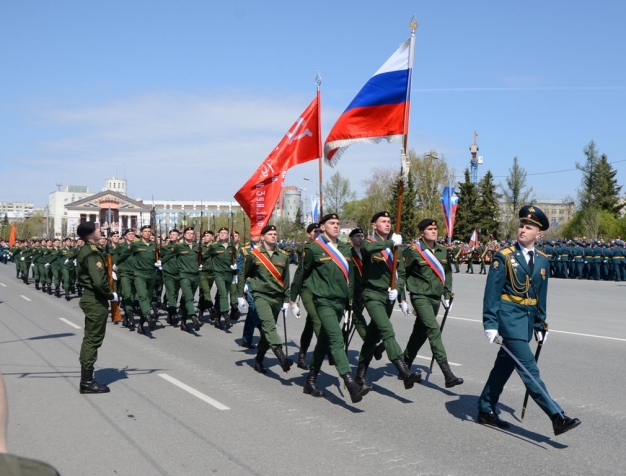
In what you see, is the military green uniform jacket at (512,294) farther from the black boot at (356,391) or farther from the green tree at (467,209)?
the green tree at (467,209)

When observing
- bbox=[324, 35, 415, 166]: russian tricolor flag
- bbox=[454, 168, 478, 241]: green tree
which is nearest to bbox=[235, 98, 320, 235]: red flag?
bbox=[324, 35, 415, 166]: russian tricolor flag

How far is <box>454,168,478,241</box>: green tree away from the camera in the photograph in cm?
6600

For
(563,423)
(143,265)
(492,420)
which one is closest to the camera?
(563,423)

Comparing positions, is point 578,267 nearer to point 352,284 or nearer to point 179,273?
point 179,273

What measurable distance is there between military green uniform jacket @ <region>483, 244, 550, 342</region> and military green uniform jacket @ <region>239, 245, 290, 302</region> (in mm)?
3784

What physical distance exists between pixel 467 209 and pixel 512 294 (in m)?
61.3

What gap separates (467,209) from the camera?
217 ft

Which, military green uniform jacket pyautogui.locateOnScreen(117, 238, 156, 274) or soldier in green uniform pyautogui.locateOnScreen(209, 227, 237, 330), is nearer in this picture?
military green uniform jacket pyautogui.locateOnScreen(117, 238, 156, 274)

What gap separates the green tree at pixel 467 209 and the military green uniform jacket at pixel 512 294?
60.5 meters

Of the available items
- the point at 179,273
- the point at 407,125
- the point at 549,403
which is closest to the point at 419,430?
the point at 549,403

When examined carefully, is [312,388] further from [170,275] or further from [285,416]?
[170,275]

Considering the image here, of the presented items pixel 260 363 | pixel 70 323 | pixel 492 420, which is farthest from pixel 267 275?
pixel 70 323

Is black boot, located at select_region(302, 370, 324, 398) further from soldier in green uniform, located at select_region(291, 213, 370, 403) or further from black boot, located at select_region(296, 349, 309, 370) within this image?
black boot, located at select_region(296, 349, 309, 370)

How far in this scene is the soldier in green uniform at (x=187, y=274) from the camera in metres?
13.5
